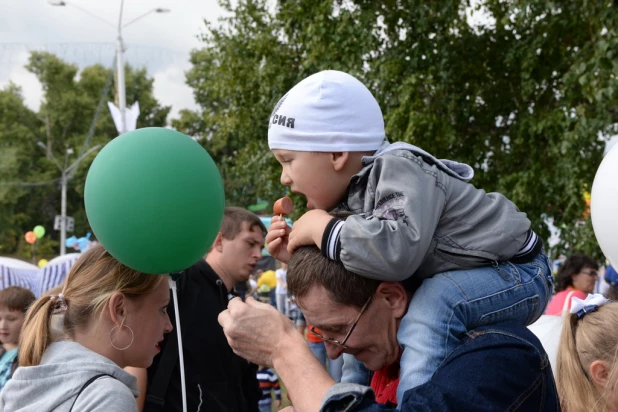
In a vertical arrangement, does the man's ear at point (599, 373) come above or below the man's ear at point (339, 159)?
below

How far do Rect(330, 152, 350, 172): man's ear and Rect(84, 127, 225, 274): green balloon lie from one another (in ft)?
1.44

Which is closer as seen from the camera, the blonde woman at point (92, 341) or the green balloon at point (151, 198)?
the green balloon at point (151, 198)

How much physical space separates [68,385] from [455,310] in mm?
1364

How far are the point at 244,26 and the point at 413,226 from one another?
32.9 ft

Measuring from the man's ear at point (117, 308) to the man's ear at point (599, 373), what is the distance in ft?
6.10

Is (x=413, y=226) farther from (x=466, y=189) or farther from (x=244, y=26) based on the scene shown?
(x=244, y=26)

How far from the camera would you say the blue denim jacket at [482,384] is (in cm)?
167

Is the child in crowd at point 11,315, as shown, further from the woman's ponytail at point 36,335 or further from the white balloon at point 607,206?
the white balloon at point 607,206

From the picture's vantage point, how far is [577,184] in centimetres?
775

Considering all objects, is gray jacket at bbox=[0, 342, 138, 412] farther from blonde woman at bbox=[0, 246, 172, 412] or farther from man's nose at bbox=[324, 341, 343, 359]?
man's nose at bbox=[324, 341, 343, 359]

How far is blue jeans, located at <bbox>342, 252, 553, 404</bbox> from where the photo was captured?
182 centimetres

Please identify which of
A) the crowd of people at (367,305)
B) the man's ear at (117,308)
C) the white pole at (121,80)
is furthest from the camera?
the white pole at (121,80)

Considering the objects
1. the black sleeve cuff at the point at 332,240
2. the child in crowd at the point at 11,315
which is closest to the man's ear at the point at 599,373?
the black sleeve cuff at the point at 332,240

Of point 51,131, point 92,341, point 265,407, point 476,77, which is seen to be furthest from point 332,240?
point 51,131
